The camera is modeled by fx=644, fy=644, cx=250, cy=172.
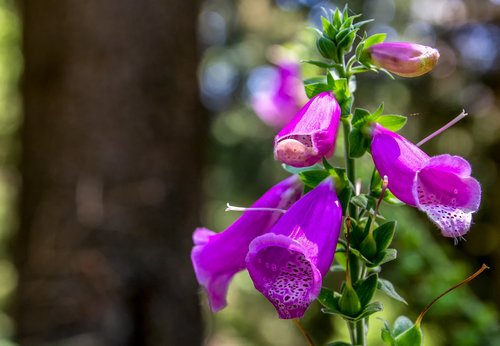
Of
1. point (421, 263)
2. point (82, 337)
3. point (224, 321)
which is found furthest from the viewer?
point (224, 321)

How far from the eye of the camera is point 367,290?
46 centimetres

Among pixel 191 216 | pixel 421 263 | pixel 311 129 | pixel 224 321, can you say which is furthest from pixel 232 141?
pixel 311 129

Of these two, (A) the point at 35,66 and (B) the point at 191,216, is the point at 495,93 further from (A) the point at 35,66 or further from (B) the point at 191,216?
(A) the point at 35,66

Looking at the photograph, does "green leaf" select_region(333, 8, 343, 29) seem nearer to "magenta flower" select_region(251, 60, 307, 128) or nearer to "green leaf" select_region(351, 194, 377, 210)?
"green leaf" select_region(351, 194, 377, 210)

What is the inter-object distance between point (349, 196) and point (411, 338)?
0.38 ft

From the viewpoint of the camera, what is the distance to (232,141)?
16.5 feet

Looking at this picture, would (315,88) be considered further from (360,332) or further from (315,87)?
(360,332)

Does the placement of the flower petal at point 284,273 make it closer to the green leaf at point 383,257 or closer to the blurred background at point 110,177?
the green leaf at point 383,257

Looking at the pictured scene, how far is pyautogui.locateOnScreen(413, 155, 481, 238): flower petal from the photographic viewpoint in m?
0.48

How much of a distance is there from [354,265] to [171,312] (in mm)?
1647

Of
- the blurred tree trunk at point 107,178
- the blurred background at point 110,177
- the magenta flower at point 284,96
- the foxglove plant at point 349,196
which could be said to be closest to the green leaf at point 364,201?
the foxglove plant at point 349,196

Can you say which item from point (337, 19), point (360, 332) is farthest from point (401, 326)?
point (337, 19)

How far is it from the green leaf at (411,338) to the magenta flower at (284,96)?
0.71 m

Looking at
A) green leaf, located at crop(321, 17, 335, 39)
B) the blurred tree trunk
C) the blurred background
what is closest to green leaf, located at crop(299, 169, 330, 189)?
green leaf, located at crop(321, 17, 335, 39)
